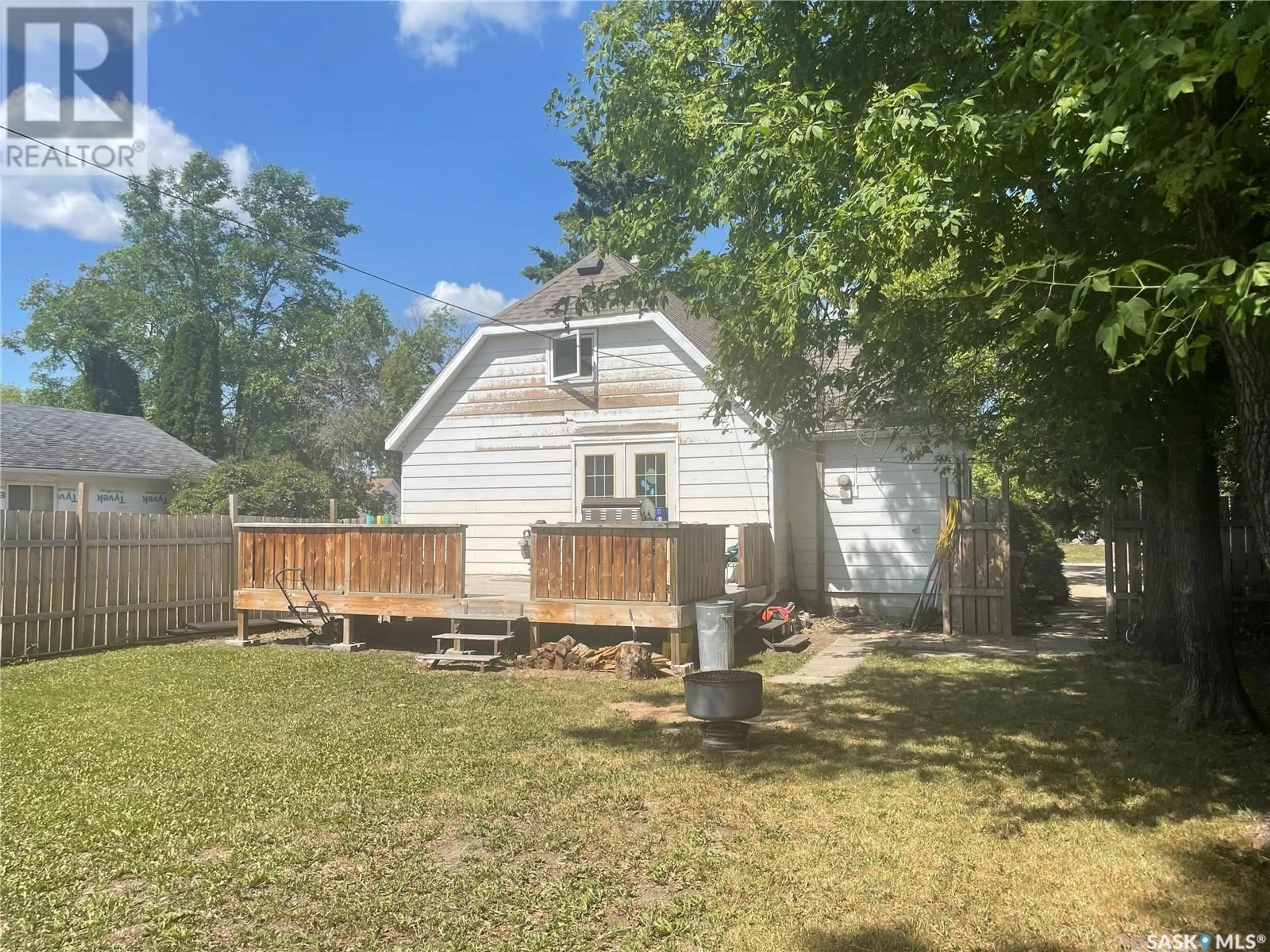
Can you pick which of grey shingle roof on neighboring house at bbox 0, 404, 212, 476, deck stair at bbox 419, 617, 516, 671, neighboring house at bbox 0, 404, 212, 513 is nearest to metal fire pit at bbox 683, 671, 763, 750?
deck stair at bbox 419, 617, 516, 671

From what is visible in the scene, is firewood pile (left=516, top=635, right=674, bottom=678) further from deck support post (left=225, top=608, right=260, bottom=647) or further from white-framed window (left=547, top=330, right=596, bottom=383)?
white-framed window (left=547, top=330, right=596, bottom=383)

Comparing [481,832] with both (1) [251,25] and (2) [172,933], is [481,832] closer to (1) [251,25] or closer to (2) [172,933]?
(2) [172,933]

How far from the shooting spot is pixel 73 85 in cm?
822

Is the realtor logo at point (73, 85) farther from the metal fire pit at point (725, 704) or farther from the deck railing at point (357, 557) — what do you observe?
the metal fire pit at point (725, 704)

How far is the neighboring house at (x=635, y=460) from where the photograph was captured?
13.8 meters

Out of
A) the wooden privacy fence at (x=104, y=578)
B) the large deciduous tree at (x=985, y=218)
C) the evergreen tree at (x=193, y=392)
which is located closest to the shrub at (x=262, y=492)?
the wooden privacy fence at (x=104, y=578)

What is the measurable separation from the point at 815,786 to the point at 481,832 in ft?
7.27

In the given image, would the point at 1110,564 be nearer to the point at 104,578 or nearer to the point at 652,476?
the point at 652,476

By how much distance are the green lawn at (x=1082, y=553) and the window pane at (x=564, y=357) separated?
18.1 metres

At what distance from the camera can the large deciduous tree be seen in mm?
3586

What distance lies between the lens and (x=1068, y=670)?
941 cm

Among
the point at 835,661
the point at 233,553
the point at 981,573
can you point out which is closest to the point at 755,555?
the point at 835,661

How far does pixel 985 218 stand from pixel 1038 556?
12158 millimetres

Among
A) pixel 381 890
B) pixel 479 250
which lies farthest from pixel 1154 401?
pixel 479 250
